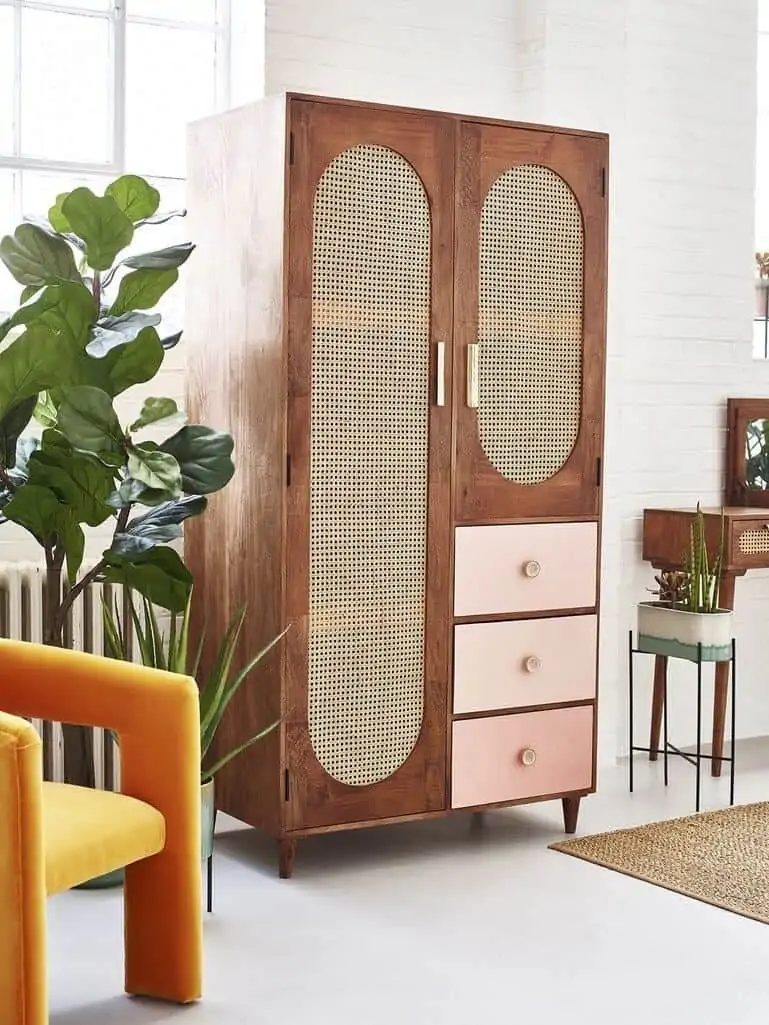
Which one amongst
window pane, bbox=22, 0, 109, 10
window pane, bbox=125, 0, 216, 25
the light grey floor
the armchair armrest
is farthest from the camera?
window pane, bbox=125, 0, 216, 25

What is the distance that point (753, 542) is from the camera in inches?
188

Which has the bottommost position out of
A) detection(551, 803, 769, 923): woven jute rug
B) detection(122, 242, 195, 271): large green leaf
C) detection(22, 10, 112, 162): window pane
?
detection(551, 803, 769, 923): woven jute rug

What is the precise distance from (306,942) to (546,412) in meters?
1.50

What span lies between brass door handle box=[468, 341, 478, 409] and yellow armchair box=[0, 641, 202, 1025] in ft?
4.22

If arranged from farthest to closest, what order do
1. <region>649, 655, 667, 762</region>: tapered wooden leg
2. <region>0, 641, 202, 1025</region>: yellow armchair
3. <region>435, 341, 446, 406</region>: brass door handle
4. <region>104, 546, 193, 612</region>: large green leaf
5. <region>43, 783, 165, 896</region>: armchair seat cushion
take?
1. <region>649, 655, 667, 762</region>: tapered wooden leg
2. <region>435, 341, 446, 406</region>: brass door handle
3. <region>104, 546, 193, 612</region>: large green leaf
4. <region>0, 641, 202, 1025</region>: yellow armchair
5. <region>43, 783, 165, 896</region>: armchair seat cushion

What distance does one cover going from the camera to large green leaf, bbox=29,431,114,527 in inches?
136

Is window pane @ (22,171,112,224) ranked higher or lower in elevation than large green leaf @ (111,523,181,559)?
higher

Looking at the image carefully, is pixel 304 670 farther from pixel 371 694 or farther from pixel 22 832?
pixel 22 832

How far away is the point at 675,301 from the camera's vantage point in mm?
5094

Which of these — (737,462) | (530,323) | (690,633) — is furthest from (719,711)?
(530,323)

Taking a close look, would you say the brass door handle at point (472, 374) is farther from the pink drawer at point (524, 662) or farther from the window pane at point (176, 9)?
the window pane at point (176, 9)

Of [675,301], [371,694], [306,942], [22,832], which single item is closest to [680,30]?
[675,301]

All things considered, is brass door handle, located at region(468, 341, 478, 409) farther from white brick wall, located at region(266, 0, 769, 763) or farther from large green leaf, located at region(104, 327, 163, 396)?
white brick wall, located at region(266, 0, 769, 763)

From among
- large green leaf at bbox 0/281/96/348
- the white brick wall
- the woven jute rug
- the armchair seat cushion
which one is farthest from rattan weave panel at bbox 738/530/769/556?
the armchair seat cushion
